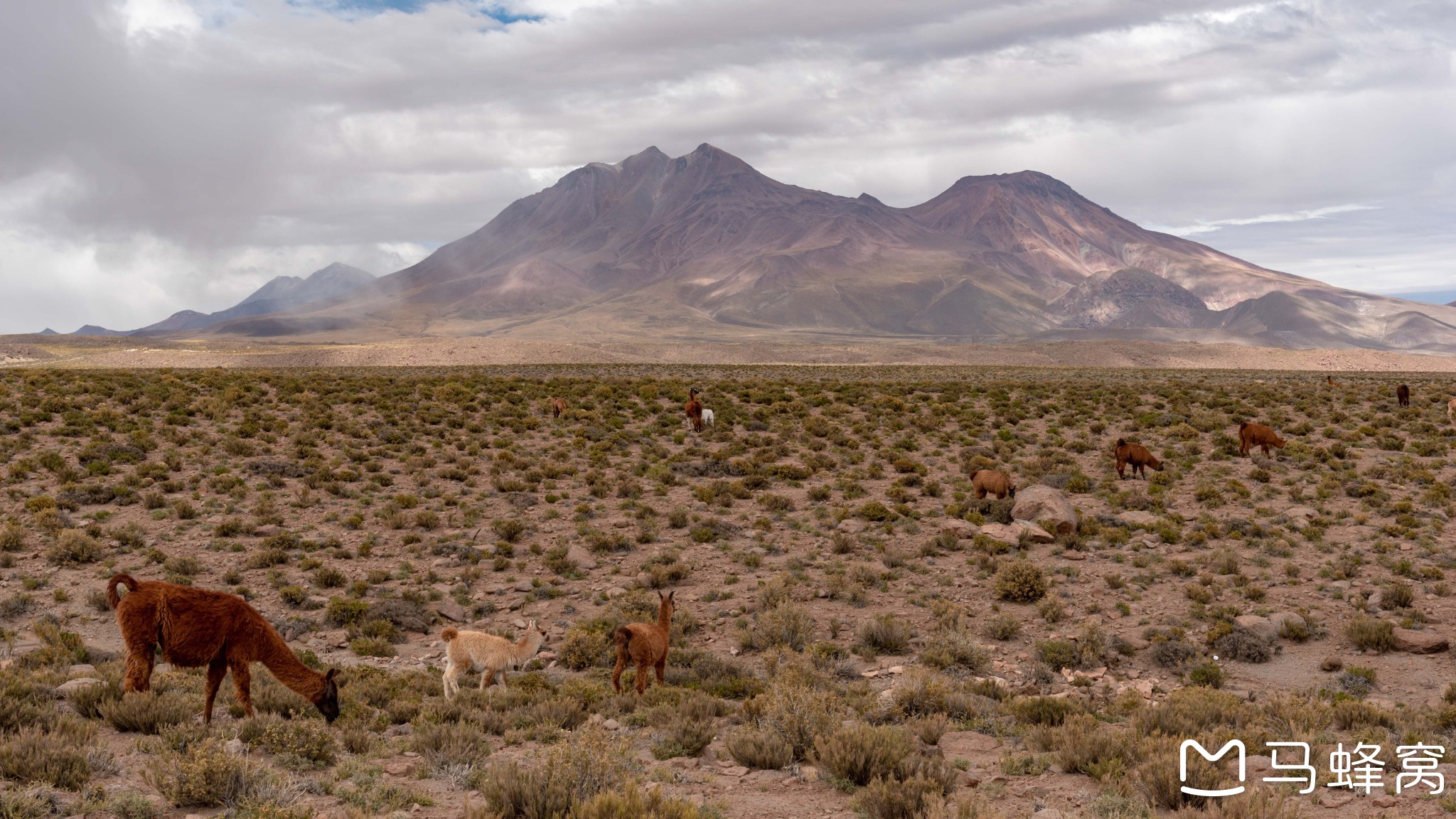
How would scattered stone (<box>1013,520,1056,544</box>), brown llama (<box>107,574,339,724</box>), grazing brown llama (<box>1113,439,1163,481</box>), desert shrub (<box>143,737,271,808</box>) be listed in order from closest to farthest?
desert shrub (<box>143,737,271,808</box>), brown llama (<box>107,574,339,724</box>), scattered stone (<box>1013,520,1056,544</box>), grazing brown llama (<box>1113,439,1163,481</box>)

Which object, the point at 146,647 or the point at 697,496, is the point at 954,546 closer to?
the point at 697,496

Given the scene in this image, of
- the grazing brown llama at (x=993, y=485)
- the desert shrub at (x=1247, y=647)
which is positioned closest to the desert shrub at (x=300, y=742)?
the desert shrub at (x=1247, y=647)

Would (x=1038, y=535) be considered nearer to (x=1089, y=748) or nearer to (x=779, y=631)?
(x=779, y=631)

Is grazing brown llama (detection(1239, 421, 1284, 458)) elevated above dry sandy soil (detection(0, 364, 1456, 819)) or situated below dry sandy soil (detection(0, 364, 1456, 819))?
above

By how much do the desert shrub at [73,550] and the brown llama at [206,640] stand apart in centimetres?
798

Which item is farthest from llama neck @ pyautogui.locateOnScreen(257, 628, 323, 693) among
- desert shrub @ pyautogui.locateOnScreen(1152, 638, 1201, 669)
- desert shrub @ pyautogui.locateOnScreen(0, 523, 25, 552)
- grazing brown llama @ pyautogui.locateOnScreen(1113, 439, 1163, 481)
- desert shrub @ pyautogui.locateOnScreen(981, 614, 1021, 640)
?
grazing brown llama @ pyautogui.locateOnScreen(1113, 439, 1163, 481)

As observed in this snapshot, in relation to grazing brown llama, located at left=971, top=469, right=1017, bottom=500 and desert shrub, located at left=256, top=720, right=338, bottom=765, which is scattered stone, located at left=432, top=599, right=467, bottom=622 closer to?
desert shrub, located at left=256, top=720, right=338, bottom=765

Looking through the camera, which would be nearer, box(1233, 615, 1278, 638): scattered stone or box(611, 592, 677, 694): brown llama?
box(611, 592, 677, 694): brown llama

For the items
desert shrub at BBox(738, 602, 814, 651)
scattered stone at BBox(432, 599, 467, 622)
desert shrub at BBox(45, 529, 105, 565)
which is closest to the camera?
desert shrub at BBox(738, 602, 814, 651)

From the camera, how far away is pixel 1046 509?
17203 millimetres

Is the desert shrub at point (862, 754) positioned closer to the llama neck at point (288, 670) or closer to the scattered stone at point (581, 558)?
the llama neck at point (288, 670)

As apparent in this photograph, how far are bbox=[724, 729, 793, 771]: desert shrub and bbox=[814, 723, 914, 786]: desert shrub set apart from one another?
34 centimetres

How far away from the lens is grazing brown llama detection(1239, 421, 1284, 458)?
23406 mm

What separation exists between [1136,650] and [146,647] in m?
12.1
